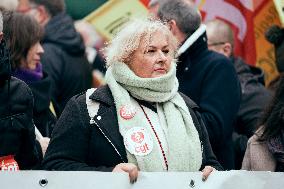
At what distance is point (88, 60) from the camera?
29.5 feet

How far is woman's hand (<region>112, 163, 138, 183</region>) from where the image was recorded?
5391mm

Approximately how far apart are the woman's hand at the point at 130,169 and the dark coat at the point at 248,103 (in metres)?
2.60

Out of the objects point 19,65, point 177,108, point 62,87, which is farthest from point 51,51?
point 177,108

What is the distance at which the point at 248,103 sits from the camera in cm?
838

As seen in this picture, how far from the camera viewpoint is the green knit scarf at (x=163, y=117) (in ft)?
18.9

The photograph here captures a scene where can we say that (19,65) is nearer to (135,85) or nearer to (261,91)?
(135,85)

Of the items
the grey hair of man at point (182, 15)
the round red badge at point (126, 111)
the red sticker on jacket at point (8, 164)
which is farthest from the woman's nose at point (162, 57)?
the grey hair of man at point (182, 15)

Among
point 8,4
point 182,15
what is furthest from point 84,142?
point 182,15

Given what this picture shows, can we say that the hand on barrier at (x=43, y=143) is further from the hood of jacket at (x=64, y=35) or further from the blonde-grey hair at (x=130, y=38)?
the hood of jacket at (x=64, y=35)

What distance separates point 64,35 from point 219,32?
4.04ft

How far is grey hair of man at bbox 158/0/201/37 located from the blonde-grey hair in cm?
128

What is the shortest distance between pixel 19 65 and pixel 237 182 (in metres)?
2.14

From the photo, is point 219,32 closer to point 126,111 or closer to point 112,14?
point 112,14

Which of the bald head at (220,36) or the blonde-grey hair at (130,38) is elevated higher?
the blonde-grey hair at (130,38)
